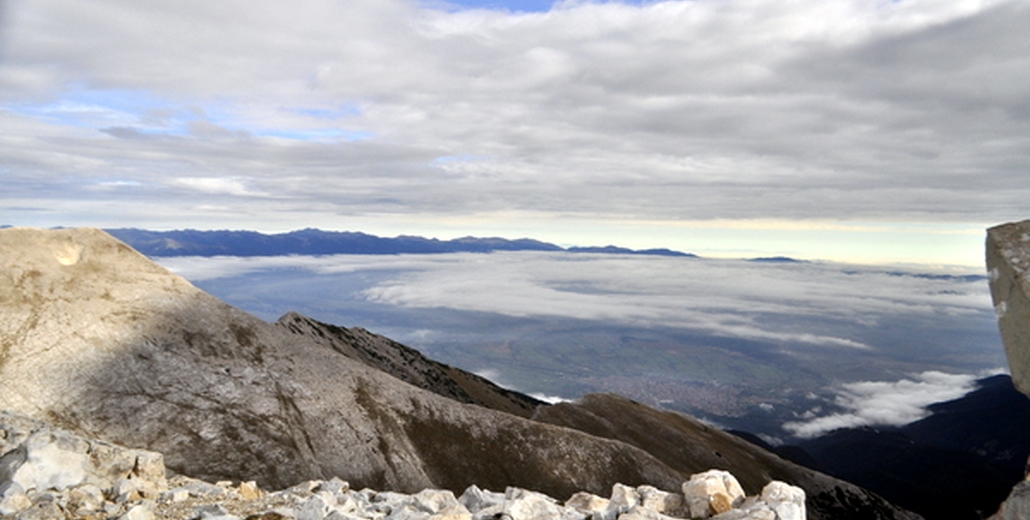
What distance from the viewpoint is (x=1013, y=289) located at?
24562 mm

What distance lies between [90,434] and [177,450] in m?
8.81

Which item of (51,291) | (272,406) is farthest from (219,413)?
(51,291)

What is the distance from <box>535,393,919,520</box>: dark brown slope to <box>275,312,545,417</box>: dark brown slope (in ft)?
104

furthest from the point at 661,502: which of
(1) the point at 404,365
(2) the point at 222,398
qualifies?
(1) the point at 404,365

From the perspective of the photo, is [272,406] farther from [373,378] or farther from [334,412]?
[373,378]

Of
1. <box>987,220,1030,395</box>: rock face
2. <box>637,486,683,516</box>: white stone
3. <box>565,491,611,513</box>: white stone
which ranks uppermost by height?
<box>987,220,1030,395</box>: rock face

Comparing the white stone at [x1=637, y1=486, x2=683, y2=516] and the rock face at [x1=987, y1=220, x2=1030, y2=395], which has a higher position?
the rock face at [x1=987, y1=220, x2=1030, y2=395]

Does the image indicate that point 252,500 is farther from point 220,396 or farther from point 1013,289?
point 220,396

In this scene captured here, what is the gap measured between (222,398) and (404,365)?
3390 inches

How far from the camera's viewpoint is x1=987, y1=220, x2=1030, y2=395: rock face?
24172 mm

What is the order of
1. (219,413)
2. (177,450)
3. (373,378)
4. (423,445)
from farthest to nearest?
(373,378) < (423,445) < (219,413) < (177,450)

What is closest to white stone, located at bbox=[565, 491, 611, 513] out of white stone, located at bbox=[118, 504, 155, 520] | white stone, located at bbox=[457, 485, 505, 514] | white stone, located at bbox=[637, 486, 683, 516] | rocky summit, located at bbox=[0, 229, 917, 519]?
white stone, located at bbox=[637, 486, 683, 516]

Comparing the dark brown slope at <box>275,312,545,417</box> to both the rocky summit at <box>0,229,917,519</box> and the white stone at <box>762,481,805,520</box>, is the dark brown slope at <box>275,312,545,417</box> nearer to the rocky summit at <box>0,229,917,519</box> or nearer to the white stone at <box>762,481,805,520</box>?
the rocky summit at <box>0,229,917,519</box>

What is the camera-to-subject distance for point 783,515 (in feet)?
77.5
